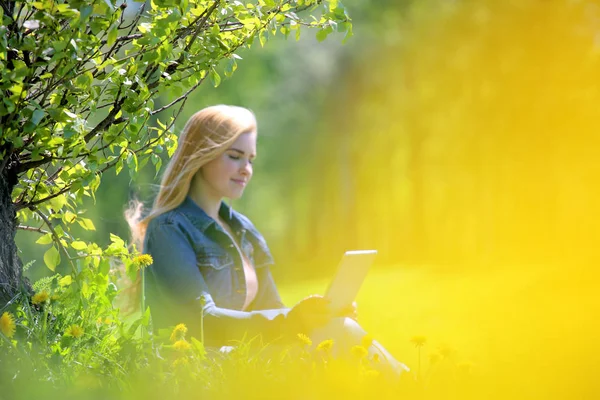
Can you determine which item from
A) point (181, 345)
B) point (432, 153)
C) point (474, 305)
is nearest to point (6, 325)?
point (181, 345)

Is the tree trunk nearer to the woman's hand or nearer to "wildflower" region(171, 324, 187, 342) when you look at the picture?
"wildflower" region(171, 324, 187, 342)

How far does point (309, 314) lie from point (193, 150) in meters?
1.08

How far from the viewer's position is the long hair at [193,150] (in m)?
3.57

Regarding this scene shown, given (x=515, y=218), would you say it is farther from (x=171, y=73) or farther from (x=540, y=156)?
(x=171, y=73)

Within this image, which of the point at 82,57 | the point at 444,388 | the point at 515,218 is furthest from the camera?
the point at 515,218

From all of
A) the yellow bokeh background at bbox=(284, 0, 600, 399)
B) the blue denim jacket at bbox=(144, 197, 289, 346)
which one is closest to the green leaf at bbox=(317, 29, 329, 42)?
the blue denim jacket at bbox=(144, 197, 289, 346)

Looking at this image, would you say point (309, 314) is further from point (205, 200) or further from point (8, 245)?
point (8, 245)

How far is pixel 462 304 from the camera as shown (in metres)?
11.8

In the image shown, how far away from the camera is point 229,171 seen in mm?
3598

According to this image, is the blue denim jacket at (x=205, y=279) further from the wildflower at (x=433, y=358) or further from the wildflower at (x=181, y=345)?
the wildflower at (x=433, y=358)

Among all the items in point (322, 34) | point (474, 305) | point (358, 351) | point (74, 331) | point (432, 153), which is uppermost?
point (322, 34)

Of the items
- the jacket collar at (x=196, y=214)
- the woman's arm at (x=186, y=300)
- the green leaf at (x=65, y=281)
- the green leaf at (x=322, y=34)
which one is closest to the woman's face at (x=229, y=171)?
the jacket collar at (x=196, y=214)

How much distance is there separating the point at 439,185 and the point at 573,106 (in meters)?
4.20

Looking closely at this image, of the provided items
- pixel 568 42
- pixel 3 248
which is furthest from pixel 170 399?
pixel 568 42
